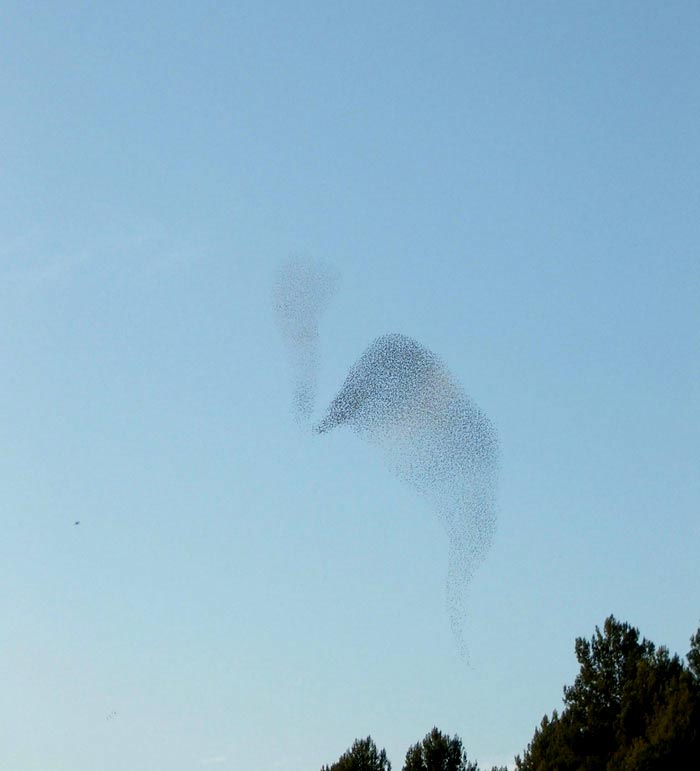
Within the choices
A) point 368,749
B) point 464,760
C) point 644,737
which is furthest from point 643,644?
point 368,749

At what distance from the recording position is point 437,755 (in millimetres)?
60469

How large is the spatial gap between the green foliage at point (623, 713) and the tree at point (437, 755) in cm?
723

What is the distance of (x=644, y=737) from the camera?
51.0 meters

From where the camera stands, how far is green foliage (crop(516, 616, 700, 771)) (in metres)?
48.8

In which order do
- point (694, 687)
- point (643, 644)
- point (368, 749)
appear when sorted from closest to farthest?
point (694, 687) → point (643, 644) → point (368, 749)

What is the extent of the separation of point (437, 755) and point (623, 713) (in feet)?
37.9

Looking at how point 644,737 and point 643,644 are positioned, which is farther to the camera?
point 643,644

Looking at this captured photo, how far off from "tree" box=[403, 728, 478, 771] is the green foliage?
723 centimetres

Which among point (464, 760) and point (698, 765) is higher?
point (464, 760)

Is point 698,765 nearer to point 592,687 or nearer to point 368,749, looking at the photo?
point 592,687

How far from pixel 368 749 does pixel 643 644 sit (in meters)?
16.0

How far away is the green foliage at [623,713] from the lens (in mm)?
48781

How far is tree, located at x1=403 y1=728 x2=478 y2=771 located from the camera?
198 feet

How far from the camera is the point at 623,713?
53.4 metres
